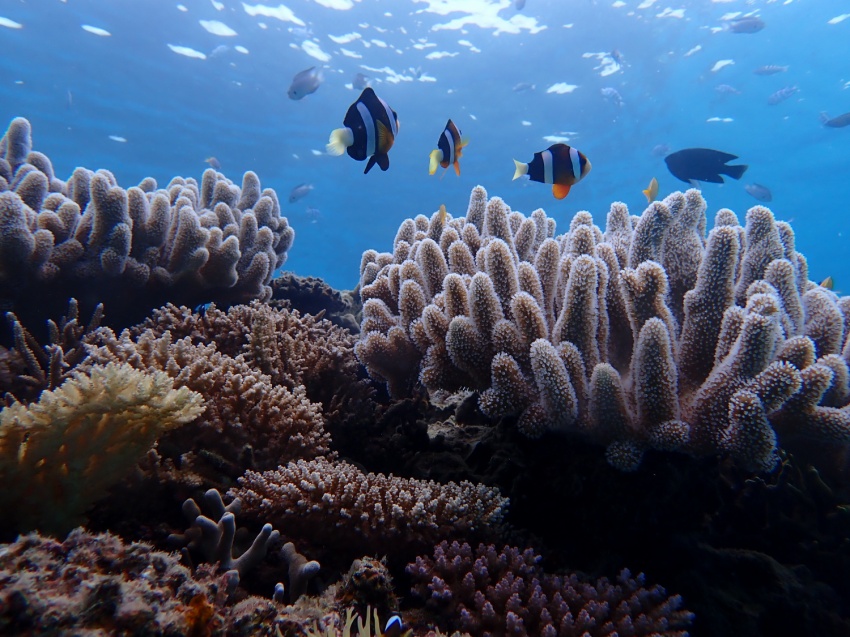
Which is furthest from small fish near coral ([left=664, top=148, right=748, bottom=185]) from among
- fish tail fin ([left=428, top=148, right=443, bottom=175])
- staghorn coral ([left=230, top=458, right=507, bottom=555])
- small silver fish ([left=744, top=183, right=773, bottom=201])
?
small silver fish ([left=744, top=183, right=773, bottom=201])

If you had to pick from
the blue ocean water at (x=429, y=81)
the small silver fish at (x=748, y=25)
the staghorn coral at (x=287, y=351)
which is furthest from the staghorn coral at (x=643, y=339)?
the blue ocean water at (x=429, y=81)

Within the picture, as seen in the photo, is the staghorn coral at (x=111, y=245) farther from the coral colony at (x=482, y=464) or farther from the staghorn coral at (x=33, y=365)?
the coral colony at (x=482, y=464)

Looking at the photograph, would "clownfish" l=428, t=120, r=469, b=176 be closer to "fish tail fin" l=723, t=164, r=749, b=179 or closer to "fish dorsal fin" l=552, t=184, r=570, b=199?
"fish dorsal fin" l=552, t=184, r=570, b=199

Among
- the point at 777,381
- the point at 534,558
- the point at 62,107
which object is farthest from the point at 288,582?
the point at 62,107

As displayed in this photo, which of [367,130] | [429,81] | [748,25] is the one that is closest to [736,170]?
[367,130]

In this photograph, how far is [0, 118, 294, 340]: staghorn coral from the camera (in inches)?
141

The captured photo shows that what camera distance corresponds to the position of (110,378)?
5.89 feet

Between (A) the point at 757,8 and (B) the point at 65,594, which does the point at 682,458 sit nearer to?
(B) the point at 65,594

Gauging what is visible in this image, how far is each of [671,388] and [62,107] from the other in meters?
34.3

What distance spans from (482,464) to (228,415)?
4.98 ft

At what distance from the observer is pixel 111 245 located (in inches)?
152

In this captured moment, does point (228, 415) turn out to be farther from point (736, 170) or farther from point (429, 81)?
point (429, 81)

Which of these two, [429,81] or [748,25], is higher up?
[429,81]

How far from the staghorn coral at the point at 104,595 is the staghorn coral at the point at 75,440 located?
0.46m
